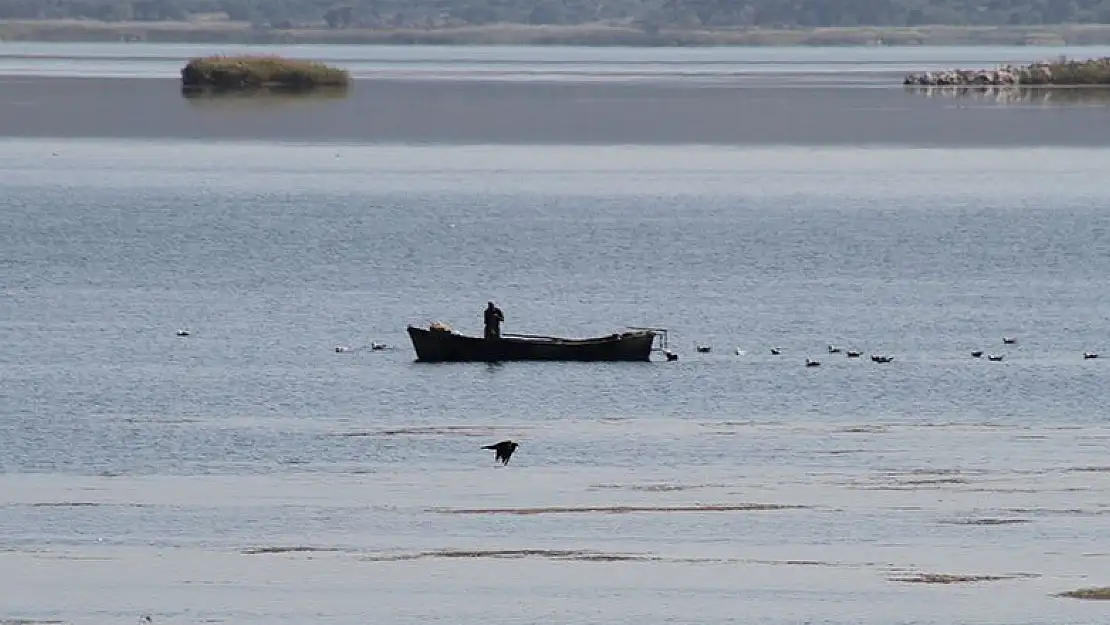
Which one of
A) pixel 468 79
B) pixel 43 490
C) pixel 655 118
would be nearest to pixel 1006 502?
pixel 43 490

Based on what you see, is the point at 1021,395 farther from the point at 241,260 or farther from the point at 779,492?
the point at 241,260

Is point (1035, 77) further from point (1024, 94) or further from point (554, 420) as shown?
point (554, 420)

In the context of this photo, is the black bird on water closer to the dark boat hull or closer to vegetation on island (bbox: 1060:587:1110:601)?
vegetation on island (bbox: 1060:587:1110:601)

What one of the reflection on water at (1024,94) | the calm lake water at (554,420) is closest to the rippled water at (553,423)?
the calm lake water at (554,420)

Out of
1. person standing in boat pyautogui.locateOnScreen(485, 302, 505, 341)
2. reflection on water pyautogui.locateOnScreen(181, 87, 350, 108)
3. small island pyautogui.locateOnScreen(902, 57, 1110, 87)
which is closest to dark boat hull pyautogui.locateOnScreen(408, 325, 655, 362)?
person standing in boat pyautogui.locateOnScreen(485, 302, 505, 341)

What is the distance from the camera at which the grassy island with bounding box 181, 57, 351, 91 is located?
5571 inches

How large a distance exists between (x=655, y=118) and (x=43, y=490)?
101m

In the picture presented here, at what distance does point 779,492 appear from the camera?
28562 millimetres

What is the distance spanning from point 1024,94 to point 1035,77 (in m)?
2.24

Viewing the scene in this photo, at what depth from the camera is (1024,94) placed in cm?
15462

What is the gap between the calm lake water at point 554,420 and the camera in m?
23.9

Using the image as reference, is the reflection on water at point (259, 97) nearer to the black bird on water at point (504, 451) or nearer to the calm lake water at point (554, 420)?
the calm lake water at point (554, 420)

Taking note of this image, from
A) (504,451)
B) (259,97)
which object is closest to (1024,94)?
(259,97)

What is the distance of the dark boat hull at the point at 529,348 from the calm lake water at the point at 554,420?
32 cm
